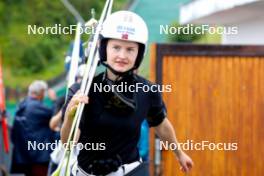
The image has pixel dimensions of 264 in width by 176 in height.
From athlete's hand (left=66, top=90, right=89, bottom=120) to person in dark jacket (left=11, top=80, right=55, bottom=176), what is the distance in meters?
6.17

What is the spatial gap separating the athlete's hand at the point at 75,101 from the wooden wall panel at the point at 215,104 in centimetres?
417

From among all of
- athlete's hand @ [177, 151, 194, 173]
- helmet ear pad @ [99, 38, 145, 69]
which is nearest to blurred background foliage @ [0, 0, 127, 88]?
athlete's hand @ [177, 151, 194, 173]

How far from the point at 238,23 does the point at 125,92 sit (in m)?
7.12

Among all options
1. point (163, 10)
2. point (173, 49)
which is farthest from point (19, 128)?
point (163, 10)

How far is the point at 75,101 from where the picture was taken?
19.4ft

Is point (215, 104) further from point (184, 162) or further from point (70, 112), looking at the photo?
point (70, 112)

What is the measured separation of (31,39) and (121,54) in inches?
1418

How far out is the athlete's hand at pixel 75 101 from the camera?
5883mm

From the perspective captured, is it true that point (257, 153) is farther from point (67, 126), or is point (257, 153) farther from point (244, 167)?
point (67, 126)
